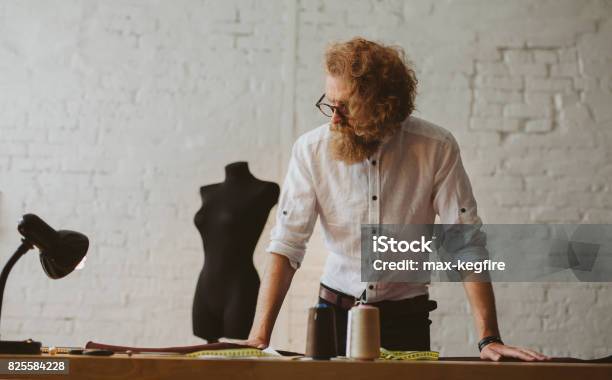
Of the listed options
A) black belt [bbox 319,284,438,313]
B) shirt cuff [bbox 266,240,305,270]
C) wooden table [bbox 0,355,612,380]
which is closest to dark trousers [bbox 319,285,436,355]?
black belt [bbox 319,284,438,313]

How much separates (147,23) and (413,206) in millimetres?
2179

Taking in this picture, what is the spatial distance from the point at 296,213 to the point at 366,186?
0.24m

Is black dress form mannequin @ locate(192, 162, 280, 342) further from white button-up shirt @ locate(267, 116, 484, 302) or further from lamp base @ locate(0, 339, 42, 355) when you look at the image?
lamp base @ locate(0, 339, 42, 355)

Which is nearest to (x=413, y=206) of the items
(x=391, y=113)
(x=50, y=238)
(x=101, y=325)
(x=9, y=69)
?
(x=391, y=113)

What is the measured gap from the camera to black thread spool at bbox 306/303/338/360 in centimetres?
142

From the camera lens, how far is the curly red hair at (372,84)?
2.15 metres

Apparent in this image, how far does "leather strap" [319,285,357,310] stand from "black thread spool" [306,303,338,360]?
26.2 inches

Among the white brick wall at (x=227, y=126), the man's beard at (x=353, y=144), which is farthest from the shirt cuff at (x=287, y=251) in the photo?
the white brick wall at (x=227, y=126)

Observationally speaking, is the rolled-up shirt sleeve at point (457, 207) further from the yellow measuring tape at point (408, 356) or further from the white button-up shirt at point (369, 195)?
the yellow measuring tape at point (408, 356)

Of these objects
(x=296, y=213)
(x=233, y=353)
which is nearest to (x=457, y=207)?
(x=296, y=213)

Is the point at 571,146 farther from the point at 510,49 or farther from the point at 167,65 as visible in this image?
the point at 167,65

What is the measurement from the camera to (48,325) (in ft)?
11.5

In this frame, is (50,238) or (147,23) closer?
(50,238)

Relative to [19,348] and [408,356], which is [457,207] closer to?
[408,356]
